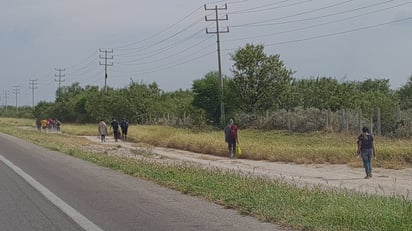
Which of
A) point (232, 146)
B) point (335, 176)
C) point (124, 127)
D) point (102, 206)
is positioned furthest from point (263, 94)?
point (102, 206)

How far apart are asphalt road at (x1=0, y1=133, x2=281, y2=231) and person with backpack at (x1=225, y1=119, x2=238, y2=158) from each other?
44.0ft

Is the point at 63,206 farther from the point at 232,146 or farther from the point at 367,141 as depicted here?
the point at 232,146

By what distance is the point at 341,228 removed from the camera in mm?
8664

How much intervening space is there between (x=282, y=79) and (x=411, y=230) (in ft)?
147

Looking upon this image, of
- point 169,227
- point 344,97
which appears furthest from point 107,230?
point 344,97

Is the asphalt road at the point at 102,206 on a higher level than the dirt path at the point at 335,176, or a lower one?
higher

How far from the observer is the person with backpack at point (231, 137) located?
1215 inches

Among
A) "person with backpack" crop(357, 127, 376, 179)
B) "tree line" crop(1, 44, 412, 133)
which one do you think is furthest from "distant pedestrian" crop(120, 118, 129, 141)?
"person with backpack" crop(357, 127, 376, 179)

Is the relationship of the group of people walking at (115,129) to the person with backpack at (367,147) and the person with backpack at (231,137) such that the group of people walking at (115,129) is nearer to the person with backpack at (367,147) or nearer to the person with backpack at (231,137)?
the person with backpack at (231,137)

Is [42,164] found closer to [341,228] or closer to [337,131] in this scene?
[341,228]

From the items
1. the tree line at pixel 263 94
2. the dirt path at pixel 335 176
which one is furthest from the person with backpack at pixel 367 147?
the tree line at pixel 263 94

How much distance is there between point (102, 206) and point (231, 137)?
65.0ft

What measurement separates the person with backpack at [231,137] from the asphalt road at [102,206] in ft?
44.0

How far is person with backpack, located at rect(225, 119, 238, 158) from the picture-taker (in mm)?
30859
